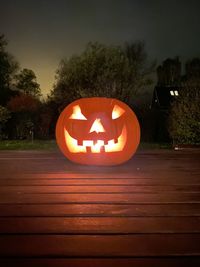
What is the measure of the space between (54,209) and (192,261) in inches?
42.9

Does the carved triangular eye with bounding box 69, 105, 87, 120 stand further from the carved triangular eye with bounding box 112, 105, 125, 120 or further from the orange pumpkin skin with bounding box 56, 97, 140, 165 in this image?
the carved triangular eye with bounding box 112, 105, 125, 120

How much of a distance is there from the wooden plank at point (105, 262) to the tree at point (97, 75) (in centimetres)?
1267

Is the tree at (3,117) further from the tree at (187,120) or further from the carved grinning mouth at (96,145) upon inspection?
the carved grinning mouth at (96,145)

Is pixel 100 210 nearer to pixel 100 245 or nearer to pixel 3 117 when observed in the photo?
pixel 100 245

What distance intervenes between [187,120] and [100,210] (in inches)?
251

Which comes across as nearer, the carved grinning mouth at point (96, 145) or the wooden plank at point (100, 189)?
the wooden plank at point (100, 189)

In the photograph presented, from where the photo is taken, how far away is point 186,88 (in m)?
9.10

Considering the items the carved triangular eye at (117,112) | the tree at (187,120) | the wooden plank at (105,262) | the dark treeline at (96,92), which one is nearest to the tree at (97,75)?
the dark treeline at (96,92)

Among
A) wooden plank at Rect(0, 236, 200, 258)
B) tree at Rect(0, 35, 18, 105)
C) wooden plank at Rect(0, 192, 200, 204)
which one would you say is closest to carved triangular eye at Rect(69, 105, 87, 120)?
wooden plank at Rect(0, 192, 200, 204)

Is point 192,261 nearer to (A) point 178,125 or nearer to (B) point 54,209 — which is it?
(B) point 54,209

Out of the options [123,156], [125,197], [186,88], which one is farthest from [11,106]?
[125,197]

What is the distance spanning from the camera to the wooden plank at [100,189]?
270cm

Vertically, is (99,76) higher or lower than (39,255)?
higher

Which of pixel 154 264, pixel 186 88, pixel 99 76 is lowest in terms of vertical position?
pixel 154 264
